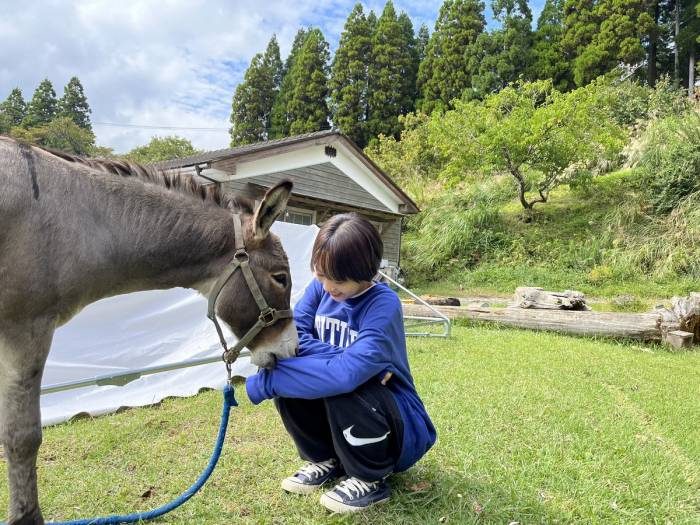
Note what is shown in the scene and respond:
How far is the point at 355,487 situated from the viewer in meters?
2.00

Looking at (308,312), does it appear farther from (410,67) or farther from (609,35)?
(410,67)

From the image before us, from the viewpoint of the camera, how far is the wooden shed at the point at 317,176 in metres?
9.91

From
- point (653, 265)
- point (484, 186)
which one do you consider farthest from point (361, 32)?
point (653, 265)

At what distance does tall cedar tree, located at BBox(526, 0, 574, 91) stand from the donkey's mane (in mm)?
26308

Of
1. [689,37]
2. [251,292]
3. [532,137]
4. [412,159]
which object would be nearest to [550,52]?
[689,37]

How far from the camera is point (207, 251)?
6.42 ft

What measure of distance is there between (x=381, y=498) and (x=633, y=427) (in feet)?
7.32

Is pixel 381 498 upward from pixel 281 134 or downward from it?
downward

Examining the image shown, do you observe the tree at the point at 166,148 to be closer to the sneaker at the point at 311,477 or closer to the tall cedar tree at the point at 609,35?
the tall cedar tree at the point at 609,35


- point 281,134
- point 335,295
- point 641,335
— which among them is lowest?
point 641,335

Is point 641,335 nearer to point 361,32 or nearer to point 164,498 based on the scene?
point 164,498

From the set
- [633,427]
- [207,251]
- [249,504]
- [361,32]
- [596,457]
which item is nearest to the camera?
[207,251]

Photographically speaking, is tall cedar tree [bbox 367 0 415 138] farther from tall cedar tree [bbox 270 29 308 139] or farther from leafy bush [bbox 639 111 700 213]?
leafy bush [bbox 639 111 700 213]

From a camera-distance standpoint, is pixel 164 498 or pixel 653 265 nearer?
pixel 164 498
